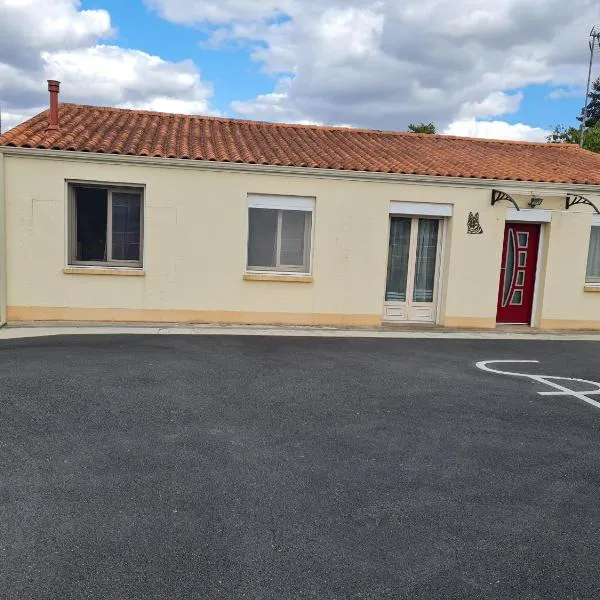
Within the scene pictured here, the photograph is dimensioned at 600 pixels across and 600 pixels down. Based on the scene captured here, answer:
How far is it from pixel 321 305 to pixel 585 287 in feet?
20.3

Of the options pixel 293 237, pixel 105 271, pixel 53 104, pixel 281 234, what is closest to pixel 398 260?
pixel 293 237

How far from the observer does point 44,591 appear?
298cm

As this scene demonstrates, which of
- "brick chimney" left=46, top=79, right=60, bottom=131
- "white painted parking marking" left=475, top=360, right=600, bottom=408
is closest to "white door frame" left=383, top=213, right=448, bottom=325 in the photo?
"white painted parking marking" left=475, top=360, right=600, bottom=408

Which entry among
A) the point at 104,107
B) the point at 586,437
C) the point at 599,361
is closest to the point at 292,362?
the point at 586,437

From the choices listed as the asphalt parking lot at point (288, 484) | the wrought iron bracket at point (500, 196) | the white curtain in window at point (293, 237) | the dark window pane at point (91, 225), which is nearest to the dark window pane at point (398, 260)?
the wrought iron bracket at point (500, 196)

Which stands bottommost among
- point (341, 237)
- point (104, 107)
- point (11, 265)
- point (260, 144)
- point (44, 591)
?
point (44, 591)

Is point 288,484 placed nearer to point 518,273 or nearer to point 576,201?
point 518,273

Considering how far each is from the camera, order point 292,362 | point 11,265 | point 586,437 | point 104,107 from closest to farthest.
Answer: point 586,437 → point 292,362 → point 11,265 → point 104,107

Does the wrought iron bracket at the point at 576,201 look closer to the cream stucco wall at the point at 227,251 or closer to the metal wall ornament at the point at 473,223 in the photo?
the cream stucco wall at the point at 227,251

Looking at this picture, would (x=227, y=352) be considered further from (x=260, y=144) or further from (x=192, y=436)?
(x=260, y=144)

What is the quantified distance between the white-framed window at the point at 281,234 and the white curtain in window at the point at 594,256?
6.77 metres

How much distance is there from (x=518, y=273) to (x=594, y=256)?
198 cm

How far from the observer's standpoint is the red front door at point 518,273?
42.2 feet

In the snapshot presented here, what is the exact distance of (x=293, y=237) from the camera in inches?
479
